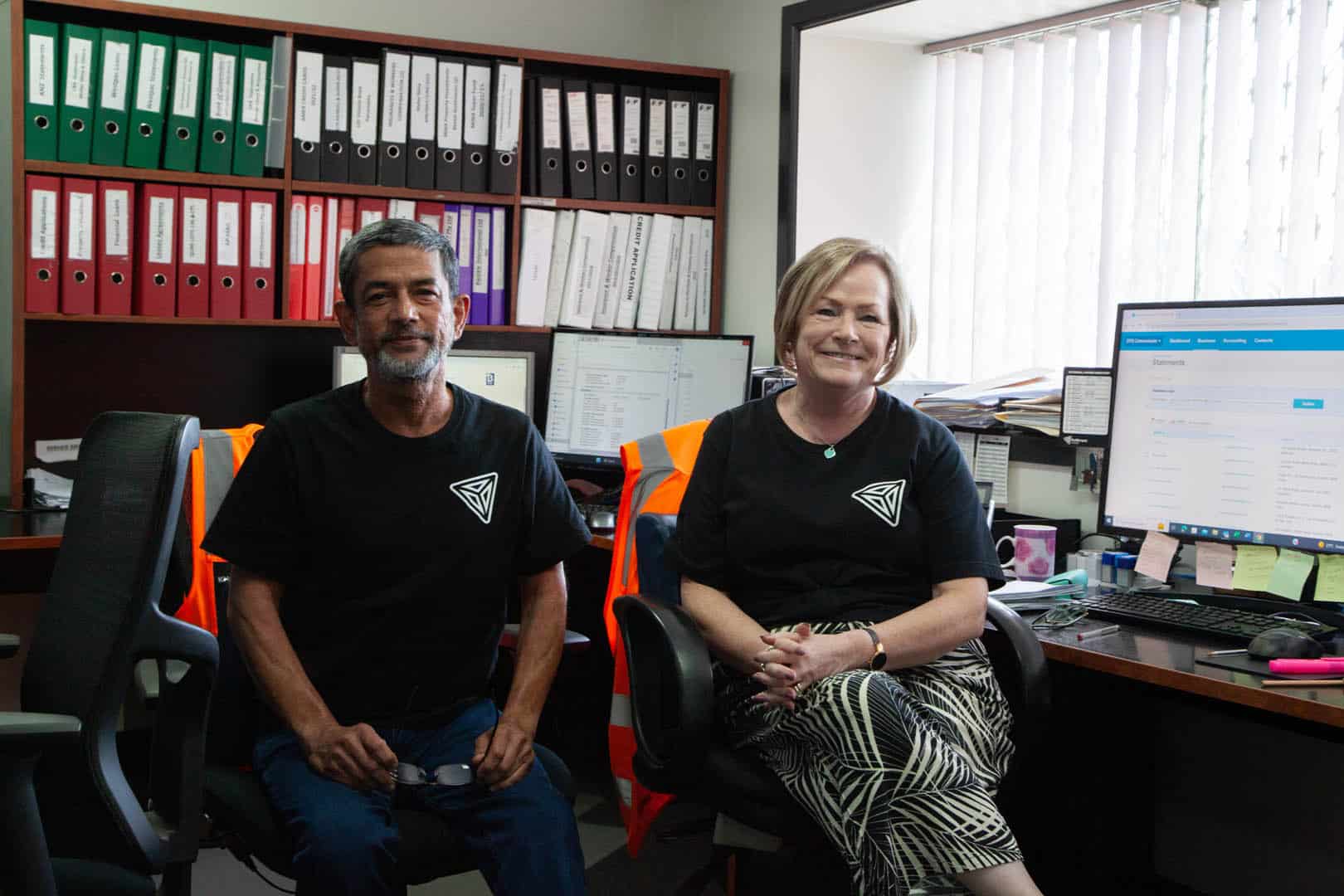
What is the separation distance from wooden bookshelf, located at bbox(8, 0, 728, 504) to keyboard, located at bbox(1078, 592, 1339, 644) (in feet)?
5.82

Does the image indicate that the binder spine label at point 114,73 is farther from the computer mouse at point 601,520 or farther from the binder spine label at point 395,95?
the computer mouse at point 601,520

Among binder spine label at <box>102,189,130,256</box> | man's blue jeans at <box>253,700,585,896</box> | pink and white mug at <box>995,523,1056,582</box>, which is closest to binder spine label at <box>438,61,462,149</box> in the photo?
binder spine label at <box>102,189,130,256</box>

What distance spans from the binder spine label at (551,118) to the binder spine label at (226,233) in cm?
80

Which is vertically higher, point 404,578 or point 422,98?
point 422,98

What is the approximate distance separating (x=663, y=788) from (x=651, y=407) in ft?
4.75

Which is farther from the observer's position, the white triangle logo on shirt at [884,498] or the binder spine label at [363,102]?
the binder spine label at [363,102]

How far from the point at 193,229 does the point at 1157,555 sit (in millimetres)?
2230

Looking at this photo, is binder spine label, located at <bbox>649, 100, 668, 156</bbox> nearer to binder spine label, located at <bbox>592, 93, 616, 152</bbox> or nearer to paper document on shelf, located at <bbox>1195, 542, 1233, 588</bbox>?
binder spine label, located at <bbox>592, 93, 616, 152</bbox>

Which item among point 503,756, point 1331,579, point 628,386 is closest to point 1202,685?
point 1331,579

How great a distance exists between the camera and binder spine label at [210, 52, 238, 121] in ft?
9.73

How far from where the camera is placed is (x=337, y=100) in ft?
10.1

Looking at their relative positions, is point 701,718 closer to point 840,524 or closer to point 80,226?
point 840,524

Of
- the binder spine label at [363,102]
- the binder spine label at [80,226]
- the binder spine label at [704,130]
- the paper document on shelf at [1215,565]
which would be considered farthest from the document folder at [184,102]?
the paper document on shelf at [1215,565]

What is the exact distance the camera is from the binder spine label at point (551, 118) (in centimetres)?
330
